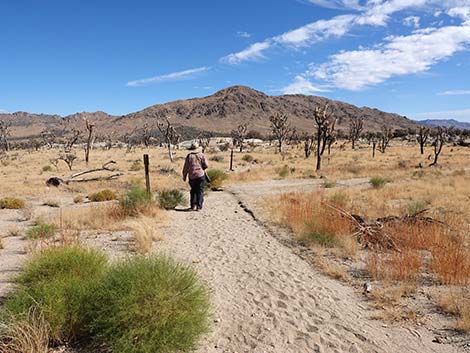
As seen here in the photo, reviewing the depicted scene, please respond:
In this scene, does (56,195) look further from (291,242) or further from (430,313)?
(430,313)

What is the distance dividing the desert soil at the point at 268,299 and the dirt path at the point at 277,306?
1 cm

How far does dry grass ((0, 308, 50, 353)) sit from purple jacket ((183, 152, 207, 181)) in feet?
28.9

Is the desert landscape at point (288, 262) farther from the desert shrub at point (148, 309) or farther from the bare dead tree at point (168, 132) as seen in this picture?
the bare dead tree at point (168, 132)

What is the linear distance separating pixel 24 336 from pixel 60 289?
2.36 ft

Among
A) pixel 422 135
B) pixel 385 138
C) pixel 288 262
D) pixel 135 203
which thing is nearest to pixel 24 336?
pixel 288 262

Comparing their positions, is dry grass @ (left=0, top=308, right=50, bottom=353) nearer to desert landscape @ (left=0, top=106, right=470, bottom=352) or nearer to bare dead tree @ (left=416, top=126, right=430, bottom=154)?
desert landscape @ (left=0, top=106, right=470, bottom=352)

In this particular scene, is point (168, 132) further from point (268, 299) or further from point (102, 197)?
point (268, 299)

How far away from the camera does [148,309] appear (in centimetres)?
417

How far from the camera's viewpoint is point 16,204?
14.8m

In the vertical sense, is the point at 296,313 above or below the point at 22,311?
below

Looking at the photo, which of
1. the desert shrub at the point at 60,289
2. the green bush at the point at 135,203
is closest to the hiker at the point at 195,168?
the green bush at the point at 135,203

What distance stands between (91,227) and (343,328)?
7.83 meters

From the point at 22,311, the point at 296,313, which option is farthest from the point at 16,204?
the point at 296,313

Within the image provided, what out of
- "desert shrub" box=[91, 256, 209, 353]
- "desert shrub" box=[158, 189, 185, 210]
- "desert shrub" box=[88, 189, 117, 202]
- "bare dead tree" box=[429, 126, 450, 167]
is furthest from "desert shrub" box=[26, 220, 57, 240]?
"bare dead tree" box=[429, 126, 450, 167]
